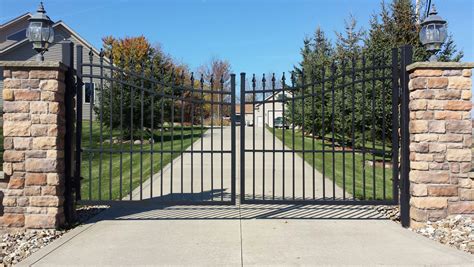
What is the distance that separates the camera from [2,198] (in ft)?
18.2

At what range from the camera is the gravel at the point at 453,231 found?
5008mm

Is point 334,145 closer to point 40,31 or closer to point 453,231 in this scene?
point 453,231

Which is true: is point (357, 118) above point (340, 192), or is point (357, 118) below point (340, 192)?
above

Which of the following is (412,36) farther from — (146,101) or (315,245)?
(315,245)

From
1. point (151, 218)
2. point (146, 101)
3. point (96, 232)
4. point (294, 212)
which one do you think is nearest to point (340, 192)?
point (294, 212)

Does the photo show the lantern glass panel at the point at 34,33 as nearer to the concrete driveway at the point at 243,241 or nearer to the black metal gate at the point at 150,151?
the black metal gate at the point at 150,151

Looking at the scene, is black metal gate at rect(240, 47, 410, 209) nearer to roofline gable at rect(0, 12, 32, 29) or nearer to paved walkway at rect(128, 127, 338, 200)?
paved walkway at rect(128, 127, 338, 200)

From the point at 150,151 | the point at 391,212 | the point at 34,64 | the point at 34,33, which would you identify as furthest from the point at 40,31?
the point at 391,212

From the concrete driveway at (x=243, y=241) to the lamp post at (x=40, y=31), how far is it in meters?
2.73

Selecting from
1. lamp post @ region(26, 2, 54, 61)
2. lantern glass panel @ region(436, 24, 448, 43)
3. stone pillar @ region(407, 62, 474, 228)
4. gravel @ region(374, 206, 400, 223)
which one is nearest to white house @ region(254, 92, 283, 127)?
stone pillar @ region(407, 62, 474, 228)

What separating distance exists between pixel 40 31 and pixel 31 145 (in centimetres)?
167

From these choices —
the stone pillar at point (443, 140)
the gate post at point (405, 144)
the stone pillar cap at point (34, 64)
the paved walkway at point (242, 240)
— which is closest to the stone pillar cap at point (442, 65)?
the stone pillar at point (443, 140)

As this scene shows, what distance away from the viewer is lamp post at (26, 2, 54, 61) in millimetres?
5852

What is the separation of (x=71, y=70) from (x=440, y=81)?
208 inches
